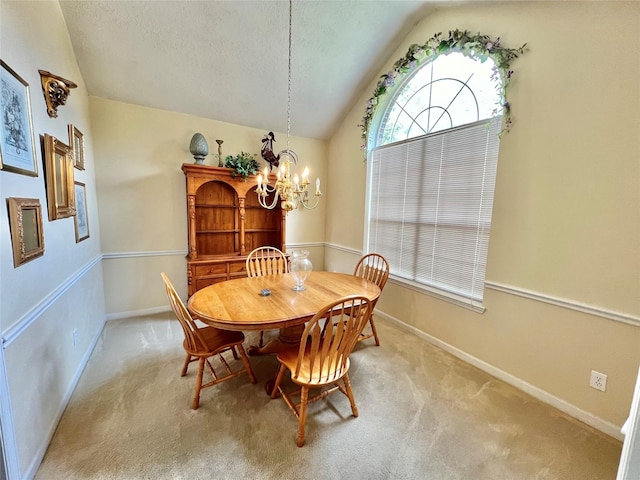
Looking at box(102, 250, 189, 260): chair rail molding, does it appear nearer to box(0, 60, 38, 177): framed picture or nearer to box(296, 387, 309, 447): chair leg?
box(0, 60, 38, 177): framed picture

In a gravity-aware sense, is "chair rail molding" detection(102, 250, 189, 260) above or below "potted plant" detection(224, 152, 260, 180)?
below

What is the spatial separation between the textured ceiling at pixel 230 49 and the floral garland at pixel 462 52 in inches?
11.5

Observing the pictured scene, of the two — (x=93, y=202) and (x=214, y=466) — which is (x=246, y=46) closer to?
(x=93, y=202)

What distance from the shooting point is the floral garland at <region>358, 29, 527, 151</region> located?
206 cm

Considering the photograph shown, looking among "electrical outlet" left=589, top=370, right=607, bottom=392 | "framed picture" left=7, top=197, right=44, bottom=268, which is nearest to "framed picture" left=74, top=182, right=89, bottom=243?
"framed picture" left=7, top=197, right=44, bottom=268

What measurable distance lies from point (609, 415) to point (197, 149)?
4.31m

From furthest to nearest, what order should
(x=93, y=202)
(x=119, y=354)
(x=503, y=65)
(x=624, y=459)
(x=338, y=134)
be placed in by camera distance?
(x=338, y=134) < (x=93, y=202) < (x=119, y=354) < (x=503, y=65) < (x=624, y=459)

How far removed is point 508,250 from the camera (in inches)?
83.4

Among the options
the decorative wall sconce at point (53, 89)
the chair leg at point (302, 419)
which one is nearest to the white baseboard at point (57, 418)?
the chair leg at point (302, 419)

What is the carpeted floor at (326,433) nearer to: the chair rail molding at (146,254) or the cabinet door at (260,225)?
the chair rail molding at (146,254)

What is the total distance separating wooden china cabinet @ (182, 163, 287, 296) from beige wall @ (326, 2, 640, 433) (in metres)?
2.67

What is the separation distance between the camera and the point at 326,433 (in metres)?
1.62

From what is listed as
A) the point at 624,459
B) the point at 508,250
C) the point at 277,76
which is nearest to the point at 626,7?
the point at 508,250

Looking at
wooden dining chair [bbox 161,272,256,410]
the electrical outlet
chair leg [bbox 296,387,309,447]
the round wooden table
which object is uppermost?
the round wooden table
